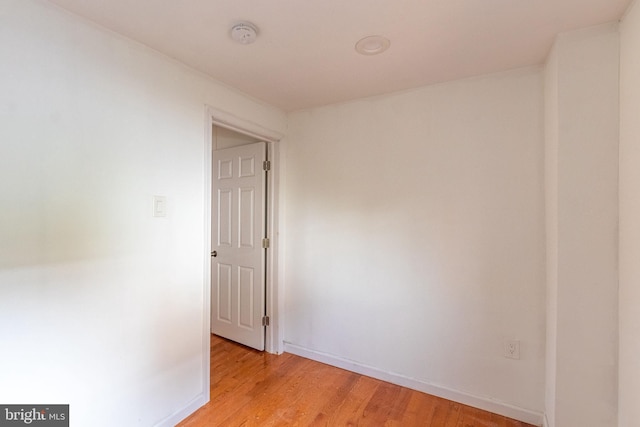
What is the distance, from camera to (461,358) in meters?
1.98

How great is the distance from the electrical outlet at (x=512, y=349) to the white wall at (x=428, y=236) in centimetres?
4

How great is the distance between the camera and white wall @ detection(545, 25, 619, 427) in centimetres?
136

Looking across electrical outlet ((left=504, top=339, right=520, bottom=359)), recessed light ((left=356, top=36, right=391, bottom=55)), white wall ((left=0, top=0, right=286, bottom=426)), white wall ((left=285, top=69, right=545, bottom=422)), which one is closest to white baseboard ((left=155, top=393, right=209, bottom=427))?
white wall ((left=0, top=0, right=286, bottom=426))

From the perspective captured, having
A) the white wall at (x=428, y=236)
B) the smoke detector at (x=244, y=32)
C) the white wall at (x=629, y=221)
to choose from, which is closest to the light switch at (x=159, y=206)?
the smoke detector at (x=244, y=32)

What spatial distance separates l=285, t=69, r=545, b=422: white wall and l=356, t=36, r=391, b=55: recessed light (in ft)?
2.03

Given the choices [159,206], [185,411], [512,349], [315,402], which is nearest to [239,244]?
[159,206]

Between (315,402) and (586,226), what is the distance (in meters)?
1.89

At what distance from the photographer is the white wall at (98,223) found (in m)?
1.19

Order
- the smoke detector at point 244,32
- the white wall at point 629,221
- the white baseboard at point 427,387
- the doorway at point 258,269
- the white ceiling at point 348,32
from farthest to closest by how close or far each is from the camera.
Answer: the doorway at point 258,269 < the white baseboard at point 427,387 < the smoke detector at point 244,32 < the white ceiling at point 348,32 < the white wall at point 629,221

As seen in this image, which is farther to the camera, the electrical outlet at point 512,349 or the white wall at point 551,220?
the electrical outlet at point 512,349

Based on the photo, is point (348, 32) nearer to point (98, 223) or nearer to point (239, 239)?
point (98, 223)

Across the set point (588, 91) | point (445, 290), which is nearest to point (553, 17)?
point (588, 91)

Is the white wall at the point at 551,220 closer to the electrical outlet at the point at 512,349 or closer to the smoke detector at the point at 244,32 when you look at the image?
the electrical outlet at the point at 512,349

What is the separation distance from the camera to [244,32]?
4.70ft
